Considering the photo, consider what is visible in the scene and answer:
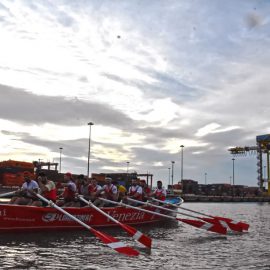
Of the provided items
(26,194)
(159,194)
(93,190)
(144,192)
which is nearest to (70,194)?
(93,190)

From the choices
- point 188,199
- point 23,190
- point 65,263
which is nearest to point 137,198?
point 23,190

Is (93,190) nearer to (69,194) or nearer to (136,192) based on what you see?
(69,194)

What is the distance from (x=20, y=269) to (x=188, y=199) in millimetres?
71296

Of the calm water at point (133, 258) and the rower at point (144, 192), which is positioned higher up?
the rower at point (144, 192)

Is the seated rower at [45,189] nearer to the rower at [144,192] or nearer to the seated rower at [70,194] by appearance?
the seated rower at [70,194]

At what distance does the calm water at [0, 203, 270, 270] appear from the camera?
36.0 ft

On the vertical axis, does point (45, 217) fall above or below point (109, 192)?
below

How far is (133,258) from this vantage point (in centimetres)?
1179

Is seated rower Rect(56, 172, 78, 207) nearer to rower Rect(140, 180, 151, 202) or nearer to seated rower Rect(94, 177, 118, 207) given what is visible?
seated rower Rect(94, 177, 118, 207)

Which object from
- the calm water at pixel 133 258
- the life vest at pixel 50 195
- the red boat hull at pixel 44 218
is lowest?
the calm water at pixel 133 258

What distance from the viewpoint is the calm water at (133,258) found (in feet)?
36.0

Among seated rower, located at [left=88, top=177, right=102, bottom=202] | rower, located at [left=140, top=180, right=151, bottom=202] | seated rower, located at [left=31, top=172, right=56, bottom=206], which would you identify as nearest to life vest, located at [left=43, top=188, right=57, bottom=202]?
seated rower, located at [left=31, top=172, right=56, bottom=206]

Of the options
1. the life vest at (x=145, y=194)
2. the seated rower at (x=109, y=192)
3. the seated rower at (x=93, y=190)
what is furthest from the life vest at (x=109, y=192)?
the life vest at (x=145, y=194)

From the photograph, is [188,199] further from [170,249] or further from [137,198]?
[170,249]
